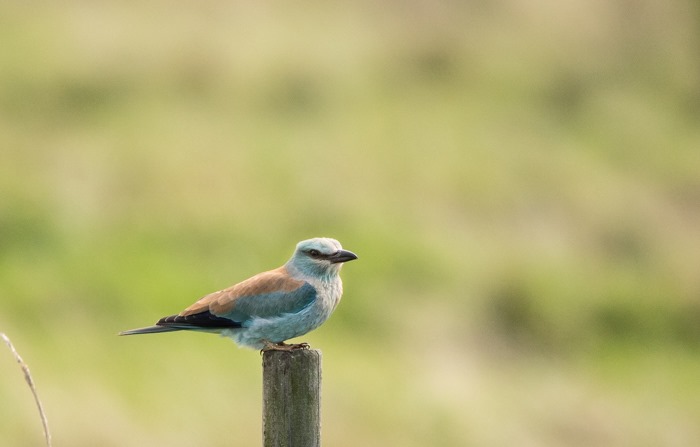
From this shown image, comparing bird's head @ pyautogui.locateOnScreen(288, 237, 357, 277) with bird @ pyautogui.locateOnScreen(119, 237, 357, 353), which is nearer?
bird @ pyautogui.locateOnScreen(119, 237, 357, 353)

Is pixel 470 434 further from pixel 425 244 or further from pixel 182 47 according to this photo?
pixel 182 47

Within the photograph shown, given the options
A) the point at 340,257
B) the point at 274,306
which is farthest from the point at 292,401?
the point at 340,257

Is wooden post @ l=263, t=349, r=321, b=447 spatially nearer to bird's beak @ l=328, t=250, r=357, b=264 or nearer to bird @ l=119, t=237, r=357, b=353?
bird @ l=119, t=237, r=357, b=353

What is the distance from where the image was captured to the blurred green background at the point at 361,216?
1527 cm

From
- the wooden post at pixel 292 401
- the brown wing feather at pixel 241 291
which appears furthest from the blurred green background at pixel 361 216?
the wooden post at pixel 292 401

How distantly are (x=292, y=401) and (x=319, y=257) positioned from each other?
207 cm

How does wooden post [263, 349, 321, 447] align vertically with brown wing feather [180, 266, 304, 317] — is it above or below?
below

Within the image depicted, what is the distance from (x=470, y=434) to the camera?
1546 centimetres

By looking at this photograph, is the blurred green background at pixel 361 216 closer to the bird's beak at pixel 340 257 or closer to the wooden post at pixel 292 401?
the bird's beak at pixel 340 257

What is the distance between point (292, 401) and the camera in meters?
5.56

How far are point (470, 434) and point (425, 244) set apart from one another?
456 centimetres

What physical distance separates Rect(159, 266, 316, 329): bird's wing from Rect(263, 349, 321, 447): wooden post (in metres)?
1.66

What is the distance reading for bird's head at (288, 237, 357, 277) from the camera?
24.7 ft

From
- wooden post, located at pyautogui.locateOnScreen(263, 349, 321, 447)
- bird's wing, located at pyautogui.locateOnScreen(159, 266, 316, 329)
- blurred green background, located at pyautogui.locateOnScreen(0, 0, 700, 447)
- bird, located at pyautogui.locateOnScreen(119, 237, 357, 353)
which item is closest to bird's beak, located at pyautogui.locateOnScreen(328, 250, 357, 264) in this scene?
bird, located at pyautogui.locateOnScreen(119, 237, 357, 353)
